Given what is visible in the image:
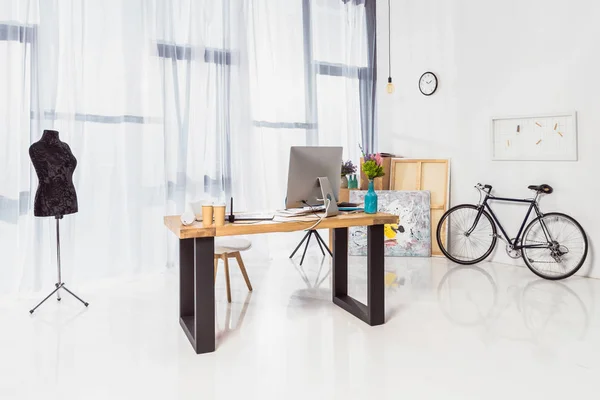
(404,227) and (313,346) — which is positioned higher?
(404,227)

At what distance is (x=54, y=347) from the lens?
2.84 metres

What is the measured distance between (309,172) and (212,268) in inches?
34.8

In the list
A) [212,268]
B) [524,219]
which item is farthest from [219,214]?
[524,219]

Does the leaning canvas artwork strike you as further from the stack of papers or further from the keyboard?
the keyboard

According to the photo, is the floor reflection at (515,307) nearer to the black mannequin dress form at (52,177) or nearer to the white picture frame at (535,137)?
the white picture frame at (535,137)

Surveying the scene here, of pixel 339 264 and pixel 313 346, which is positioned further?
pixel 339 264

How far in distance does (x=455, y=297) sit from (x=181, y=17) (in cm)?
363

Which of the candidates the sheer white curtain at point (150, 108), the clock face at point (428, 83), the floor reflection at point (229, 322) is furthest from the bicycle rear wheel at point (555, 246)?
the floor reflection at point (229, 322)

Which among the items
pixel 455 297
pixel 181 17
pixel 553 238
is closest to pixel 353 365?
pixel 455 297

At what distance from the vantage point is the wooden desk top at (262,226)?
265 centimetres

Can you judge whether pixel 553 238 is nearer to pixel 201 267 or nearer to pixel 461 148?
pixel 461 148

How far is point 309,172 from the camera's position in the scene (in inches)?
122

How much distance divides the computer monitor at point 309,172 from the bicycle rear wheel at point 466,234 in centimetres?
246

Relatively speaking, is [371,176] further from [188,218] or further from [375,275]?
[188,218]
